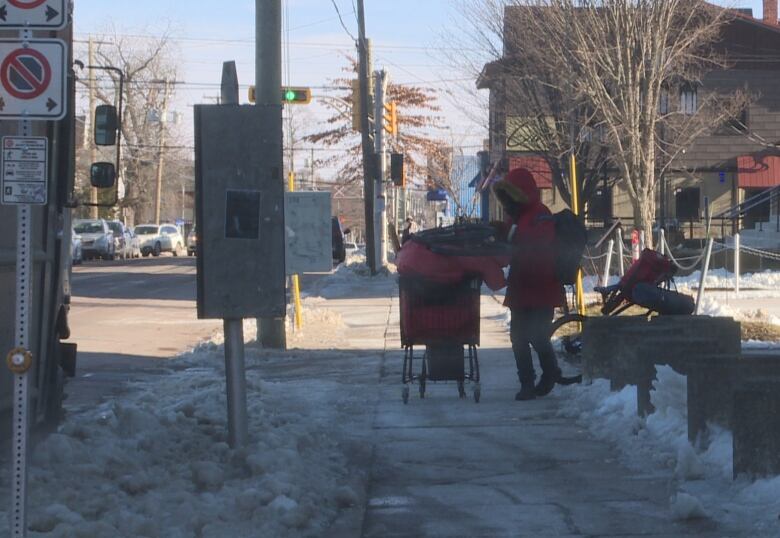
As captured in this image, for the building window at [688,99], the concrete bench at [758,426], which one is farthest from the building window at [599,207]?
the concrete bench at [758,426]

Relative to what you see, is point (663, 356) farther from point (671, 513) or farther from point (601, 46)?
point (601, 46)

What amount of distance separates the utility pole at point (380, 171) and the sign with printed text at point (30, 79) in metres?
25.5

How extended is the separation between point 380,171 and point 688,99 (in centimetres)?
961

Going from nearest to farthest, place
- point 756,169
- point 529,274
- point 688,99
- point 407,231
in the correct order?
point 529,274 < point 407,231 < point 688,99 < point 756,169

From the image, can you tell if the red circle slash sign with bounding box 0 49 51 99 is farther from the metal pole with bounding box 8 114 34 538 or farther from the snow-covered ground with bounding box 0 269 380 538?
the snow-covered ground with bounding box 0 269 380 538

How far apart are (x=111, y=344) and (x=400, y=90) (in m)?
43.0

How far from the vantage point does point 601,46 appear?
19.5 metres

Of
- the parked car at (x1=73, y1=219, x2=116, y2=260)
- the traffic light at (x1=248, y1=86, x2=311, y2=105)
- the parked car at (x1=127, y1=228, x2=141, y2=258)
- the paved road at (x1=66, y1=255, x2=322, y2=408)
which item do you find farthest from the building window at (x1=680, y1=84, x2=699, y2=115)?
the parked car at (x1=127, y1=228, x2=141, y2=258)

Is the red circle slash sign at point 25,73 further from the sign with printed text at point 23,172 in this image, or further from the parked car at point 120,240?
the parked car at point 120,240

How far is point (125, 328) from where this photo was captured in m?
18.2

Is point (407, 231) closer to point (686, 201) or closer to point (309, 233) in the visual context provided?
point (686, 201)

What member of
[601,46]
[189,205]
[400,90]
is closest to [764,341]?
[601,46]

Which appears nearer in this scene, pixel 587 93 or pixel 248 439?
pixel 248 439

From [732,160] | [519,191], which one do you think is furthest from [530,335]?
[732,160]
